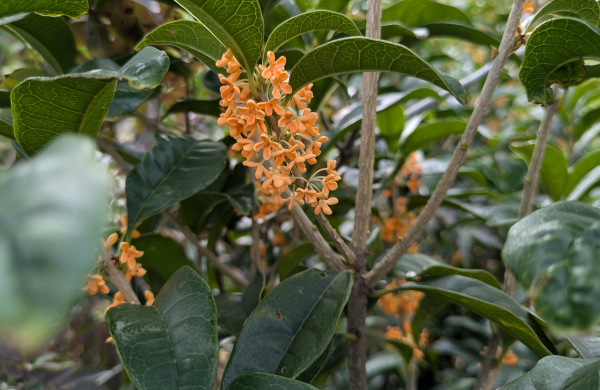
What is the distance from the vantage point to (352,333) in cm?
71

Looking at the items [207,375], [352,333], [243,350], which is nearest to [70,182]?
[207,375]

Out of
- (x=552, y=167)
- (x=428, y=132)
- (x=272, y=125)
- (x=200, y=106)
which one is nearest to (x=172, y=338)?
(x=272, y=125)

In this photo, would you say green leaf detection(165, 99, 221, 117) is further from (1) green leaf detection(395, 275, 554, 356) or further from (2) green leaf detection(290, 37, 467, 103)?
(1) green leaf detection(395, 275, 554, 356)

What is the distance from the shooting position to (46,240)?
0.22 m

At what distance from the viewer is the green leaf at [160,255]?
33.3 inches

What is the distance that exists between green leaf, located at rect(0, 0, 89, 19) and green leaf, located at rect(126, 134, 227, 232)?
29cm

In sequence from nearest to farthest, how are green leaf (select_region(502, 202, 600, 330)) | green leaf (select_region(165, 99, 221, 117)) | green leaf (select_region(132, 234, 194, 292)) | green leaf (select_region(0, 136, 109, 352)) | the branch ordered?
green leaf (select_region(0, 136, 109, 352)) → green leaf (select_region(502, 202, 600, 330)) → the branch → green leaf (select_region(132, 234, 194, 292)) → green leaf (select_region(165, 99, 221, 117))

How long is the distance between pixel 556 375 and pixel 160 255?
700 millimetres

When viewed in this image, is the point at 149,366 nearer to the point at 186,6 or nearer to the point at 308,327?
the point at 308,327

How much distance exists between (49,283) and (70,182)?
59 millimetres

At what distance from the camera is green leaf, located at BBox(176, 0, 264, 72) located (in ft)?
1.63

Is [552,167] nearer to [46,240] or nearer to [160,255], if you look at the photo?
[160,255]

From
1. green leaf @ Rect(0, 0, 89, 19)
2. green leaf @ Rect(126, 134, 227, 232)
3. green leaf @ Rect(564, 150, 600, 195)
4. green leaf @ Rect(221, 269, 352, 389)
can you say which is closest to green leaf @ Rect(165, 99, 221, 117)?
green leaf @ Rect(126, 134, 227, 232)

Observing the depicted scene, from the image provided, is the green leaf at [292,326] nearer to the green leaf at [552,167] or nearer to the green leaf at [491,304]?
the green leaf at [491,304]
